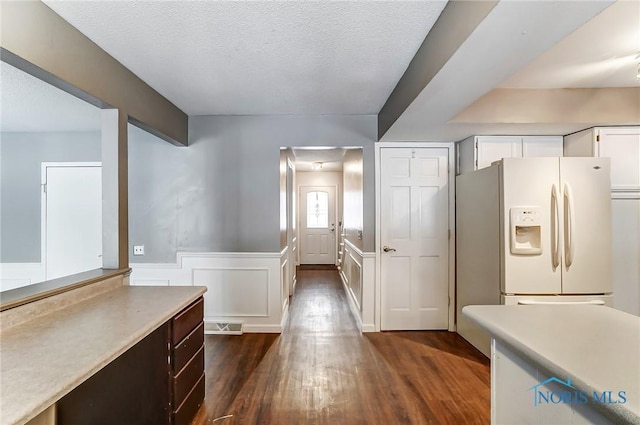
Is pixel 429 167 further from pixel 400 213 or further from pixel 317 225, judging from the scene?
pixel 317 225

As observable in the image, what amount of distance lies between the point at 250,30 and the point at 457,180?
256 cm

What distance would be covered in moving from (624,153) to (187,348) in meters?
3.92

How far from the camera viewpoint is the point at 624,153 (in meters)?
2.57

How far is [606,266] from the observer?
229 centimetres

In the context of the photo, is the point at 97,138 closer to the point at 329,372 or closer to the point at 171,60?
the point at 171,60

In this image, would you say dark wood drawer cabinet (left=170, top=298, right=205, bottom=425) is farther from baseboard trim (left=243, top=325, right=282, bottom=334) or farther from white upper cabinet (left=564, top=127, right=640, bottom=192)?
white upper cabinet (left=564, top=127, right=640, bottom=192)

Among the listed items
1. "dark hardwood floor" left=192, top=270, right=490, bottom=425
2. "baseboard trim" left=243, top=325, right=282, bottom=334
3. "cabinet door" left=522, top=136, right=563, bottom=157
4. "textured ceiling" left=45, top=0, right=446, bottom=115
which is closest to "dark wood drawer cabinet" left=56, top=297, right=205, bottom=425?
"dark hardwood floor" left=192, top=270, right=490, bottom=425

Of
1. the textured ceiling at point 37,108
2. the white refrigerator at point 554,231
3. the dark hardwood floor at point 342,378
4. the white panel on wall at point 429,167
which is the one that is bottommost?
the dark hardwood floor at point 342,378

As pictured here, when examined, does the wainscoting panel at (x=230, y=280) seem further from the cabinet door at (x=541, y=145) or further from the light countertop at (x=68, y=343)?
the cabinet door at (x=541, y=145)

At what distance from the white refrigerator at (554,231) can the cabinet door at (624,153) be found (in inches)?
18.4

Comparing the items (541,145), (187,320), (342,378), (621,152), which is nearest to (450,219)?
(541,145)

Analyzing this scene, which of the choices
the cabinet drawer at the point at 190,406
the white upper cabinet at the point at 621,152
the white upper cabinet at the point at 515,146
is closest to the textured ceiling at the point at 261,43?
the white upper cabinet at the point at 515,146

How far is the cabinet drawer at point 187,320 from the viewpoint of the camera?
1.61 m

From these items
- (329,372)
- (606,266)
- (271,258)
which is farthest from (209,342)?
(606,266)
